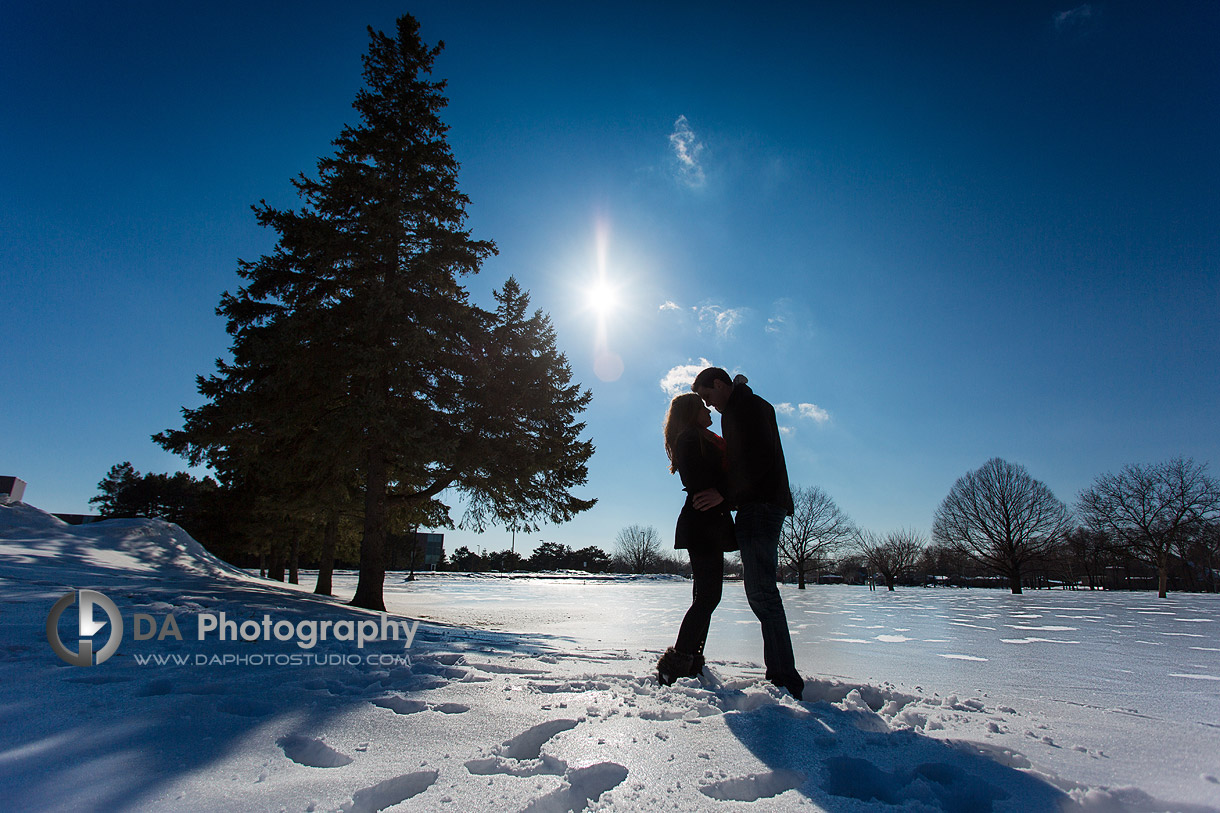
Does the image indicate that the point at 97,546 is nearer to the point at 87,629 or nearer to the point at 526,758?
the point at 87,629

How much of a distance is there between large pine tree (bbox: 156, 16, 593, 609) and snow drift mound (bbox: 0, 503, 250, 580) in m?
2.17

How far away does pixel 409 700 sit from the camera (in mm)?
2352

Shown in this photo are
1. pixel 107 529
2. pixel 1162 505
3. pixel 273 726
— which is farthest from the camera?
pixel 1162 505

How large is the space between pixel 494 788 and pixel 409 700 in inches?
43.5

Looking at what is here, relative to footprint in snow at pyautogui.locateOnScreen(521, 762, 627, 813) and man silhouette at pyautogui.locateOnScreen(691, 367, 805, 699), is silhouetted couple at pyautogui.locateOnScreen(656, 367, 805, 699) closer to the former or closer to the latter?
man silhouette at pyautogui.locateOnScreen(691, 367, 805, 699)

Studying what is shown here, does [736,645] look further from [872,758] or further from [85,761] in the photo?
[85,761]

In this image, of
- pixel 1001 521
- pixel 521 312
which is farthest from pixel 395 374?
pixel 1001 521

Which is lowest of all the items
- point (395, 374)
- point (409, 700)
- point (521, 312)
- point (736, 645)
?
point (736, 645)

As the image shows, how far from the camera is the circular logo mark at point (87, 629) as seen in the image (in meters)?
2.76

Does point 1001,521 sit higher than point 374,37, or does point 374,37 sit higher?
point 374,37

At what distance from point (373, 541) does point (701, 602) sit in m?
8.53

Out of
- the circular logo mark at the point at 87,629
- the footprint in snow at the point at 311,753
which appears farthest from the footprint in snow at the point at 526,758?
the circular logo mark at the point at 87,629

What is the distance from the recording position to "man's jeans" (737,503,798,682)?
107 inches

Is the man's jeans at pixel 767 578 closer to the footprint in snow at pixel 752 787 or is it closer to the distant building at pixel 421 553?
the footprint in snow at pixel 752 787
